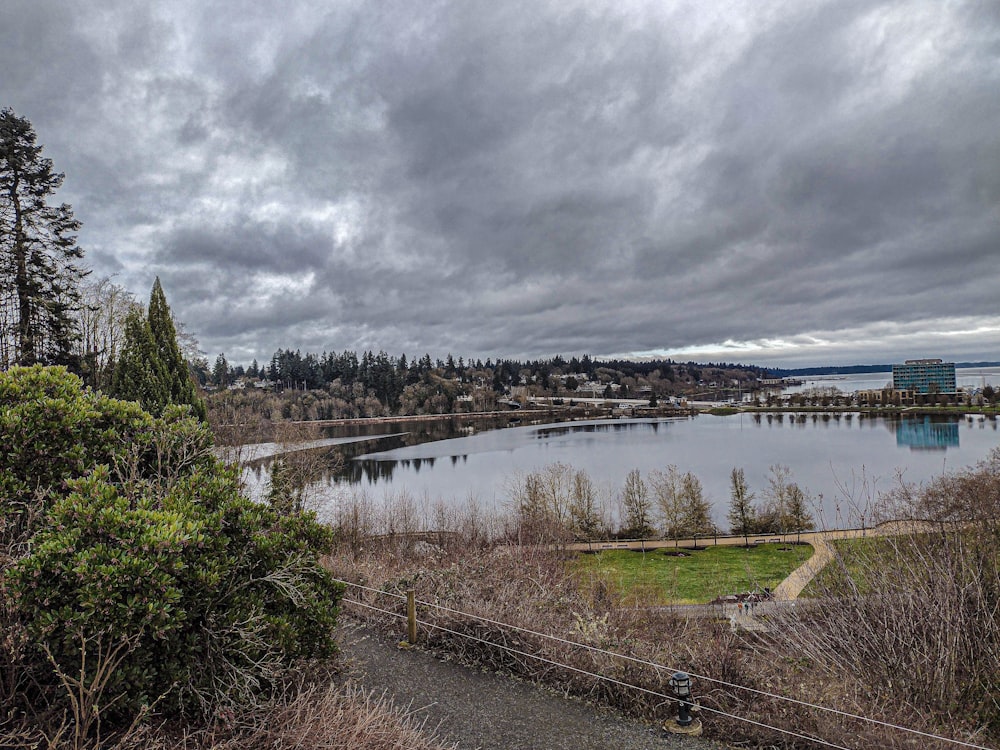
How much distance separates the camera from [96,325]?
23.4 meters

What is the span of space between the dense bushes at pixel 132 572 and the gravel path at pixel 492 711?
1.31 metres

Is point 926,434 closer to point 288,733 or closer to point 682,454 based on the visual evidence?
point 682,454

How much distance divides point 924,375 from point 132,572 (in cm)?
16899

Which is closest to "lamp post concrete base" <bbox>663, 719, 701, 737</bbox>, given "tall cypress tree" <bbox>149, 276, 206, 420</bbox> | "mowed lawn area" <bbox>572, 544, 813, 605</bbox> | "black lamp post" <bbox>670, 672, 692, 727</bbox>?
"black lamp post" <bbox>670, 672, 692, 727</bbox>

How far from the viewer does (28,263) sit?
18016mm

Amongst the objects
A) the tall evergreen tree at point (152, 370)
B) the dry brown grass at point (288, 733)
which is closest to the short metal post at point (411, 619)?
the dry brown grass at point (288, 733)

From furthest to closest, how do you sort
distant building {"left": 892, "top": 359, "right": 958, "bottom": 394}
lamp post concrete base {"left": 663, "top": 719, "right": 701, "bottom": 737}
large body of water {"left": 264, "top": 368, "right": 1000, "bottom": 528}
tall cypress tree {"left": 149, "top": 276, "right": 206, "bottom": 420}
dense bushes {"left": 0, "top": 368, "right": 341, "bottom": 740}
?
1. distant building {"left": 892, "top": 359, "right": 958, "bottom": 394}
2. large body of water {"left": 264, "top": 368, "right": 1000, "bottom": 528}
3. tall cypress tree {"left": 149, "top": 276, "right": 206, "bottom": 420}
4. lamp post concrete base {"left": 663, "top": 719, "right": 701, "bottom": 737}
5. dense bushes {"left": 0, "top": 368, "right": 341, "bottom": 740}

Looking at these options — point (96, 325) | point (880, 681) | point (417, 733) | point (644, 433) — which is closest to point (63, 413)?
point (417, 733)

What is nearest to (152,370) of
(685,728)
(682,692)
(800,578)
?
(682,692)

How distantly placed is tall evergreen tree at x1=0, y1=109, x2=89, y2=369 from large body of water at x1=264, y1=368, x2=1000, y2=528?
445 inches

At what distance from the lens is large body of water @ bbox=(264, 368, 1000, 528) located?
1590 inches

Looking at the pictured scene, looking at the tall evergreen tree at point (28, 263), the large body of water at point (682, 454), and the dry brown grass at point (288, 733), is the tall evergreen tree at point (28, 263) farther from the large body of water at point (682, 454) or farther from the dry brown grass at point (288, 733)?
the dry brown grass at point (288, 733)

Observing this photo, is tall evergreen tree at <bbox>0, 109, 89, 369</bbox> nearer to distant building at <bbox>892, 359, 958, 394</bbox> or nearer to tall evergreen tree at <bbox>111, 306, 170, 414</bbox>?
tall evergreen tree at <bbox>111, 306, 170, 414</bbox>

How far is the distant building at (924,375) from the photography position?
418 ft
